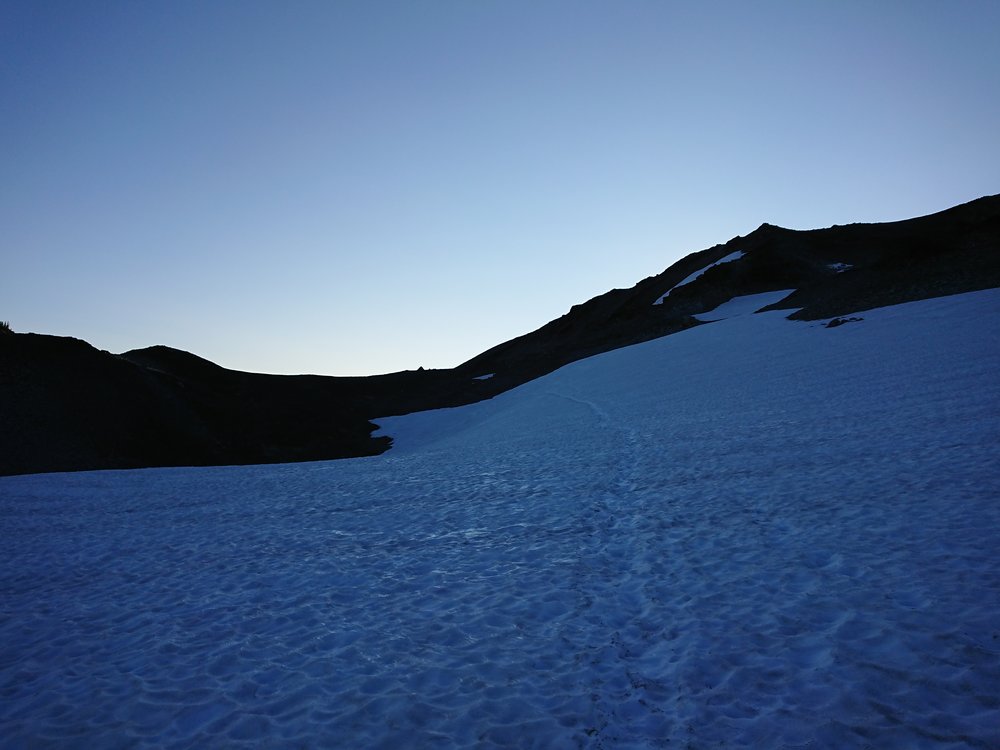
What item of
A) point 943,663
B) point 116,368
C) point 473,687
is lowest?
point 943,663

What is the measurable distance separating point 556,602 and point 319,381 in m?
89.4

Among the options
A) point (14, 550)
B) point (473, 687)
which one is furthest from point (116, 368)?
point (473, 687)

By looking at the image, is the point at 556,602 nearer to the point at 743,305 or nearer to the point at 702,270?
the point at 743,305

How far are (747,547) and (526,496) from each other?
22.7 ft

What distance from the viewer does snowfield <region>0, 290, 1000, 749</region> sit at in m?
5.93

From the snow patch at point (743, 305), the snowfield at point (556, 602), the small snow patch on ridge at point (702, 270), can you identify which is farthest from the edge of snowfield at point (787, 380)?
the small snow patch on ridge at point (702, 270)

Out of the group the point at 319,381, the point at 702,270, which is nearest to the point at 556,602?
the point at 702,270

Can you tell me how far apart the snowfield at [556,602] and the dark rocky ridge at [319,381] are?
20.8 metres

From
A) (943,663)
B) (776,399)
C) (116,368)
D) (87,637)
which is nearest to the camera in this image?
(943,663)

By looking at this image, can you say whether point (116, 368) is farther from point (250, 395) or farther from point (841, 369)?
point (841, 369)

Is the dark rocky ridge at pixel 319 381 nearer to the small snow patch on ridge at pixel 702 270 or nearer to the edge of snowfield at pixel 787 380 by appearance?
the small snow patch on ridge at pixel 702 270

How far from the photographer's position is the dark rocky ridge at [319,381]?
37.3 meters

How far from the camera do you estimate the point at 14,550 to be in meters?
13.5

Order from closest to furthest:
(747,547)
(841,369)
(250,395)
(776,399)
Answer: (747,547)
(776,399)
(841,369)
(250,395)
